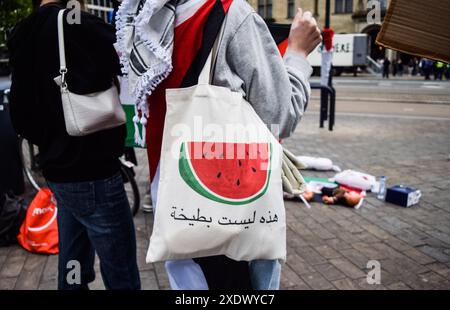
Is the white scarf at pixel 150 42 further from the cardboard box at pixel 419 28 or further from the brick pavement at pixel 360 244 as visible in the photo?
the brick pavement at pixel 360 244

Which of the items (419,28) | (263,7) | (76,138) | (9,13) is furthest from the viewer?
(9,13)

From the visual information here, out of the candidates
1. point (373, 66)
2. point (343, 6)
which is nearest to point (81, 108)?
point (343, 6)

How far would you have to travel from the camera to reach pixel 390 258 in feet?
11.1

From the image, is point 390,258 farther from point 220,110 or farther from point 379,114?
point 379,114

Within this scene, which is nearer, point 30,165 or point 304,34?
point 304,34

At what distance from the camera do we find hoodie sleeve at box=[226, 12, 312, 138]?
4.39ft

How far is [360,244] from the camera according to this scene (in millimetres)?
3668

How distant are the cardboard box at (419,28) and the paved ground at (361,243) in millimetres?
1988

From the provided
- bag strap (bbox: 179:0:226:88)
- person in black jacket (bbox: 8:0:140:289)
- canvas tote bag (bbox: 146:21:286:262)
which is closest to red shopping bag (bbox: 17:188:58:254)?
person in black jacket (bbox: 8:0:140:289)

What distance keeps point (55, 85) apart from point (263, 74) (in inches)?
38.4

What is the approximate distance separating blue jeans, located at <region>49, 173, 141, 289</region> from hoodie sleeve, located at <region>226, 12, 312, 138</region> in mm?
962

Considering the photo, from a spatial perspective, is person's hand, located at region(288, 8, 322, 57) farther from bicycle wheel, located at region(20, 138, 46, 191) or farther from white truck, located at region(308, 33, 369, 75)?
white truck, located at region(308, 33, 369, 75)

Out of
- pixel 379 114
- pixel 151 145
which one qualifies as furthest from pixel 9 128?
pixel 379 114

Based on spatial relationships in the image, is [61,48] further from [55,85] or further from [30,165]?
[30,165]
